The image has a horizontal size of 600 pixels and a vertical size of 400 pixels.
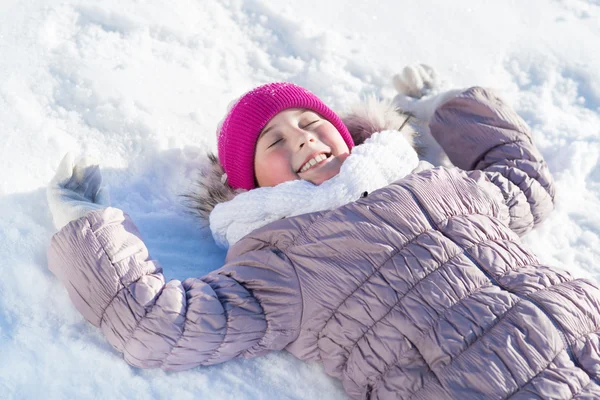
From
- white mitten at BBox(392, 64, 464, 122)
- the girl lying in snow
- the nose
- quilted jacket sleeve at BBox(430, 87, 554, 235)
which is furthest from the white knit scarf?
white mitten at BBox(392, 64, 464, 122)

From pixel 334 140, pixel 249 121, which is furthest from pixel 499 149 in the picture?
pixel 249 121

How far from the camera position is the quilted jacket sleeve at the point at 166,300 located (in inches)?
59.3

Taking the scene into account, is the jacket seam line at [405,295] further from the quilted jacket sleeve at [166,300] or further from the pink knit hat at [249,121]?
the pink knit hat at [249,121]

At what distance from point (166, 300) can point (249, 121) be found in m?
0.63

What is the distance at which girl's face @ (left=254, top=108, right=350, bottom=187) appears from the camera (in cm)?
184

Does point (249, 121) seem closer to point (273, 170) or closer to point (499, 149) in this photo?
point (273, 170)

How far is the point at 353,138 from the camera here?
6.94ft

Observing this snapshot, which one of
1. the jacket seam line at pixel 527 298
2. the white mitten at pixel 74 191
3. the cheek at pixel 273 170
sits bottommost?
the white mitten at pixel 74 191


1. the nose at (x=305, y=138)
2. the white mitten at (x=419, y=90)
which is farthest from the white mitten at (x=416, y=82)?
the nose at (x=305, y=138)

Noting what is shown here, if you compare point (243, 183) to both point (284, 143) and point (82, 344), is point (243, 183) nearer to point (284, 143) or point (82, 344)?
point (284, 143)

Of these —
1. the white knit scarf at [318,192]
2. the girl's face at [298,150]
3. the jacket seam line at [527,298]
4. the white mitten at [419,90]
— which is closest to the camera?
the jacket seam line at [527,298]

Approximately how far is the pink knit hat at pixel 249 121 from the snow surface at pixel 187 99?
172 mm

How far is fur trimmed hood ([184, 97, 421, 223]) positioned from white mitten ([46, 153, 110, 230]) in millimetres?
287

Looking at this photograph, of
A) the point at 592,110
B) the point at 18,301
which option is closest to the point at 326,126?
the point at 18,301
